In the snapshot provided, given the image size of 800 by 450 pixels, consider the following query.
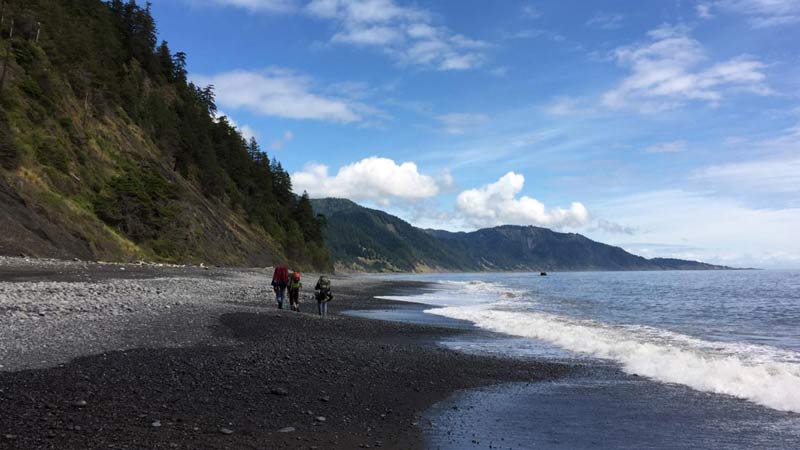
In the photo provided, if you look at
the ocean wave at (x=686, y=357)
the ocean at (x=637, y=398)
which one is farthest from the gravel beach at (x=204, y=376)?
the ocean wave at (x=686, y=357)

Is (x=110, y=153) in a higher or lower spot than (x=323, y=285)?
higher

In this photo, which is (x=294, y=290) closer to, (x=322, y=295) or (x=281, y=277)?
(x=281, y=277)

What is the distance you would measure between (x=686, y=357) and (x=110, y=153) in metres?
48.7

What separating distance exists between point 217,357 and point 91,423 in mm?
4657

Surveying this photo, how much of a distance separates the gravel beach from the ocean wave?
304cm

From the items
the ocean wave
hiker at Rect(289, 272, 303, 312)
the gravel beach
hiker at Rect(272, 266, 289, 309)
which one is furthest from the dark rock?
hiker at Rect(272, 266, 289, 309)

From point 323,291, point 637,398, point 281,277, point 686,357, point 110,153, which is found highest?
point 110,153

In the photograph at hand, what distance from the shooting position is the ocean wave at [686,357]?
11.2 meters

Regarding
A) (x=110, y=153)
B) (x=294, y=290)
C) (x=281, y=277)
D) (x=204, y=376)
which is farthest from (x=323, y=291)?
(x=110, y=153)

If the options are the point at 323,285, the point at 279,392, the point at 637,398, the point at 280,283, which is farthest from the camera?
the point at 280,283

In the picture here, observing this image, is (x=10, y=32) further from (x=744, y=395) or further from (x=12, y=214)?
(x=744, y=395)

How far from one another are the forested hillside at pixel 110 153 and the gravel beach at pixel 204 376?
723 inches

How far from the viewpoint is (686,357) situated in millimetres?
14914

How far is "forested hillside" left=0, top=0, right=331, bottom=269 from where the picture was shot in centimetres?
3456
